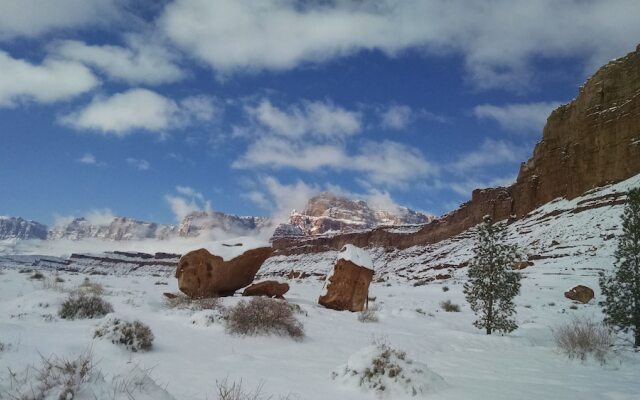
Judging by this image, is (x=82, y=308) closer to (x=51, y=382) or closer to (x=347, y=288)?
(x=51, y=382)

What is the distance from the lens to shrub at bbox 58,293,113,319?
9.01 metres

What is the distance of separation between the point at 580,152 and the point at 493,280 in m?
69.5

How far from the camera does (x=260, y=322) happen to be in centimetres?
886

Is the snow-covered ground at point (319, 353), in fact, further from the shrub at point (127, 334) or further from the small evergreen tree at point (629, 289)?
the small evergreen tree at point (629, 289)

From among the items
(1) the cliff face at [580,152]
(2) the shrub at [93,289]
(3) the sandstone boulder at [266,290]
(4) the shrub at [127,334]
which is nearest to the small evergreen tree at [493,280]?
(3) the sandstone boulder at [266,290]

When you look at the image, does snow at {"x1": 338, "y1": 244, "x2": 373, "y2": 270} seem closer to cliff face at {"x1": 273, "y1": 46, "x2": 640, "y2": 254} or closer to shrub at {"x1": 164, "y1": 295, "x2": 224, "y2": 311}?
shrub at {"x1": 164, "y1": 295, "x2": 224, "y2": 311}

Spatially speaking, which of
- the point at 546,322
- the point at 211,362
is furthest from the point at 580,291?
the point at 211,362

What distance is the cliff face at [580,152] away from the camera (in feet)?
211

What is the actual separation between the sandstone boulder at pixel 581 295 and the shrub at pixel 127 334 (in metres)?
20.0

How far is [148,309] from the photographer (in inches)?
469

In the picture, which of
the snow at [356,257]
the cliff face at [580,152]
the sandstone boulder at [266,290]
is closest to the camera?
the sandstone boulder at [266,290]

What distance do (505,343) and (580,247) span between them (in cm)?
3329

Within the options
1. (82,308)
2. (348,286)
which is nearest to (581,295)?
(348,286)

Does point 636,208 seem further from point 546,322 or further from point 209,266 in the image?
point 209,266
